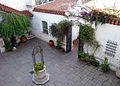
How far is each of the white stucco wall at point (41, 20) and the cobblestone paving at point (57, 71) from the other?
7.39ft

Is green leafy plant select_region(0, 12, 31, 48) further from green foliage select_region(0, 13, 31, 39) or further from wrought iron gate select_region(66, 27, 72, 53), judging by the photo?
wrought iron gate select_region(66, 27, 72, 53)

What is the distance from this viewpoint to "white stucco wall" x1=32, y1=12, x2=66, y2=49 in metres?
9.88

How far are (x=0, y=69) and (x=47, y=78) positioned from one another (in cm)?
348

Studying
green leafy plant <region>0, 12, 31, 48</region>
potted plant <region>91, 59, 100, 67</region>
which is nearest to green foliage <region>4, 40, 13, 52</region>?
green leafy plant <region>0, 12, 31, 48</region>

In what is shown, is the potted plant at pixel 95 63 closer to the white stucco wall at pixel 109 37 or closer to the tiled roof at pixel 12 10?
the white stucco wall at pixel 109 37

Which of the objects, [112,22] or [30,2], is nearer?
[112,22]

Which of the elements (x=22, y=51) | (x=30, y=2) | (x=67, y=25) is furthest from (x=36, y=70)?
(x=30, y=2)

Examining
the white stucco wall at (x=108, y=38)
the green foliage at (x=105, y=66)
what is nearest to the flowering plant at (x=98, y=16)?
the white stucco wall at (x=108, y=38)

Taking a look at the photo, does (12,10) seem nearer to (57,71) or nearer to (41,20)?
(41,20)

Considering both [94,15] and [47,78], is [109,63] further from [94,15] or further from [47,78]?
[47,78]

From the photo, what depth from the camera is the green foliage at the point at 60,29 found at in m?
8.75

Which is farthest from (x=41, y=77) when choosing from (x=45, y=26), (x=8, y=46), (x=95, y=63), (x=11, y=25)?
(x=45, y=26)

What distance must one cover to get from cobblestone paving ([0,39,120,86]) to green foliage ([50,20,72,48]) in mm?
1054

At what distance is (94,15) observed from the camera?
6973mm
